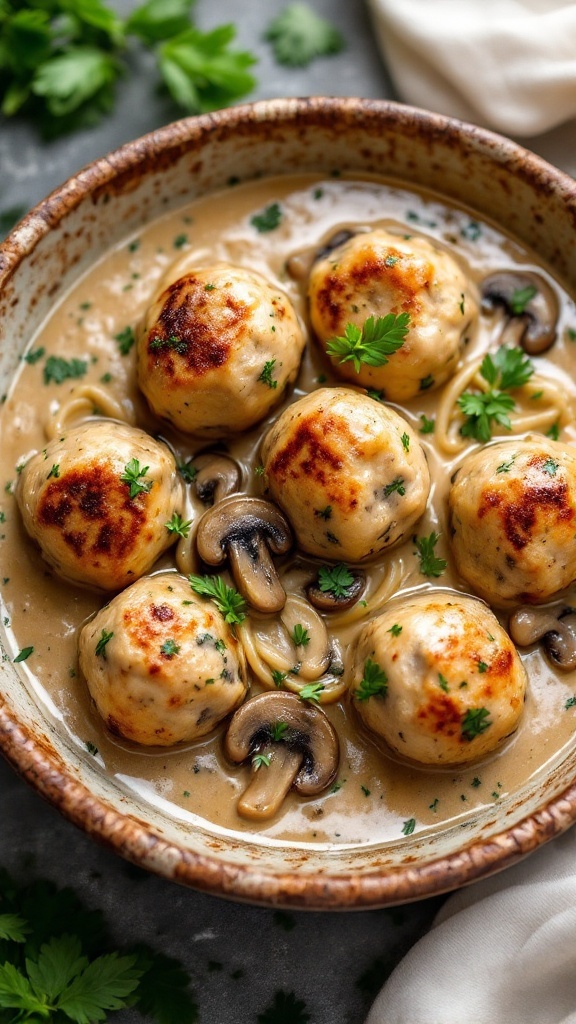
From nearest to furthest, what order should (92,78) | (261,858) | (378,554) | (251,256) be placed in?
(261,858) < (378,554) < (251,256) < (92,78)

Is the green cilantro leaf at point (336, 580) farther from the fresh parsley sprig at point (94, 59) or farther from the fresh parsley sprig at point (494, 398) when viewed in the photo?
the fresh parsley sprig at point (94, 59)

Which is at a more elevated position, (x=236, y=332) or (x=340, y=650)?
(x=236, y=332)

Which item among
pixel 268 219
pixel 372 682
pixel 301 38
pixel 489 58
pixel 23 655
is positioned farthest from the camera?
pixel 301 38

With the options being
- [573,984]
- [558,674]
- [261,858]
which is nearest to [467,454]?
[558,674]

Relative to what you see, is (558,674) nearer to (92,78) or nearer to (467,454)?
(467,454)

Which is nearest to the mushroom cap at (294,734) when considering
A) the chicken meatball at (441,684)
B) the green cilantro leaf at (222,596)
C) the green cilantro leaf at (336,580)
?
the chicken meatball at (441,684)

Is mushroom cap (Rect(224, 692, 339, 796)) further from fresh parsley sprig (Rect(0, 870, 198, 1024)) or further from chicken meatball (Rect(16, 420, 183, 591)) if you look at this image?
fresh parsley sprig (Rect(0, 870, 198, 1024))

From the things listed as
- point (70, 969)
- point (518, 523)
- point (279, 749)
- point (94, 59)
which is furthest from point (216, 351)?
point (70, 969)

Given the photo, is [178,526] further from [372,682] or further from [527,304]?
[527,304]
